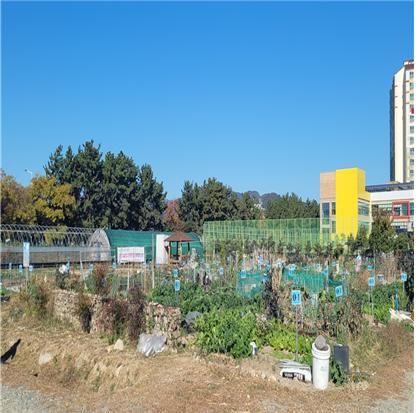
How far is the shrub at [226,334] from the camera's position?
27.1ft

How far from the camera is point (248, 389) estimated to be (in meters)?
6.84

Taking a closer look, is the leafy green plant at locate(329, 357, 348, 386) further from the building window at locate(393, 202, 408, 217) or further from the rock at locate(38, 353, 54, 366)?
the building window at locate(393, 202, 408, 217)

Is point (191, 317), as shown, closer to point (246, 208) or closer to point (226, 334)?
point (226, 334)

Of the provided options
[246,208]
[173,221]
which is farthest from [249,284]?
[173,221]

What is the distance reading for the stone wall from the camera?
372 inches

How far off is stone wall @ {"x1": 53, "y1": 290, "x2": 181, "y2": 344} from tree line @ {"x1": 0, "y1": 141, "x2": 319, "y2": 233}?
21.7m

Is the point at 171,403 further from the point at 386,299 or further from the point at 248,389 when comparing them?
the point at 386,299

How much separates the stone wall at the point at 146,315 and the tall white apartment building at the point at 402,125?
80836mm

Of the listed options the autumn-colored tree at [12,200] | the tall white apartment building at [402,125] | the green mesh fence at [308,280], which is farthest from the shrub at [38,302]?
the tall white apartment building at [402,125]

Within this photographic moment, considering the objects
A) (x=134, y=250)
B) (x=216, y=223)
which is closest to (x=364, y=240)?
(x=216, y=223)

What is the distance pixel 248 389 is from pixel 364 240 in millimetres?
25050

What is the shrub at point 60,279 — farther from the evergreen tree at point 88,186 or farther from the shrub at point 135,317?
the evergreen tree at point 88,186

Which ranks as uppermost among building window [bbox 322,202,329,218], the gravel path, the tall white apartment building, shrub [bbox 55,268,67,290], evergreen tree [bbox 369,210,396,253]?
the tall white apartment building

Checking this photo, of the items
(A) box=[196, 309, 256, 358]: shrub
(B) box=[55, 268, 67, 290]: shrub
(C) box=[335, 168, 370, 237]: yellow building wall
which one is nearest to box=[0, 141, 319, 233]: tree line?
(C) box=[335, 168, 370, 237]: yellow building wall
